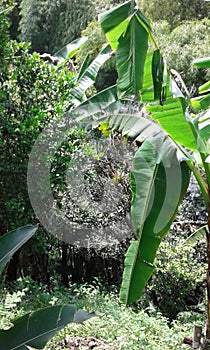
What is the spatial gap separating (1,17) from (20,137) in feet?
3.53

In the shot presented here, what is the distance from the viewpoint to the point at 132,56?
113 inches

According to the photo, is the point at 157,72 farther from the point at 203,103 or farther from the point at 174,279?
the point at 174,279

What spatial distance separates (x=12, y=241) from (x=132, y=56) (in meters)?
1.31

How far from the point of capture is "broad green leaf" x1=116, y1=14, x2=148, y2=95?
112 inches

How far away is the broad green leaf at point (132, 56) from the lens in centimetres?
285

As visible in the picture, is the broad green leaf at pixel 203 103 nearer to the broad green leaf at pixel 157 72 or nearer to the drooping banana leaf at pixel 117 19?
the broad green leaf at pixel 157 72

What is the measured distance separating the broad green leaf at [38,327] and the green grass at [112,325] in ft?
4.79

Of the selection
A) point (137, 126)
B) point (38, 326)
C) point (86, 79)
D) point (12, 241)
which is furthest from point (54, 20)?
point (38, 326)

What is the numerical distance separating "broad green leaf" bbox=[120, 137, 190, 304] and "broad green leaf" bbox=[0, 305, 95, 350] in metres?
1.24

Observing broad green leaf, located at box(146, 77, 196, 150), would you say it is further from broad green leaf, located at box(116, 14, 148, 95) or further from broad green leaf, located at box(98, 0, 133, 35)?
broad green leaf, located at box(98, 0, 133, 35)

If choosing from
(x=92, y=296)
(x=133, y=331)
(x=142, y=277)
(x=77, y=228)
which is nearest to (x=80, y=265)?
(x=77, y=228)

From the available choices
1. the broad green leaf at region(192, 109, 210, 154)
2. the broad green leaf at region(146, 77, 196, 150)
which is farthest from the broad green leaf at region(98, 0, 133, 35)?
the broad green leaf at region(192, 109, 210, 154)

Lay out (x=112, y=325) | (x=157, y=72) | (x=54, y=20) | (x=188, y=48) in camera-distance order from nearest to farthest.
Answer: (x=157, y=72) → (x=112, y=325) → (x=188, y=48) → (x=54, y=20)

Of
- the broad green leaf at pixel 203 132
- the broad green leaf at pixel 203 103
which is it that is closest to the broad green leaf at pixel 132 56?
the broad green leaf at pixel 203 132
